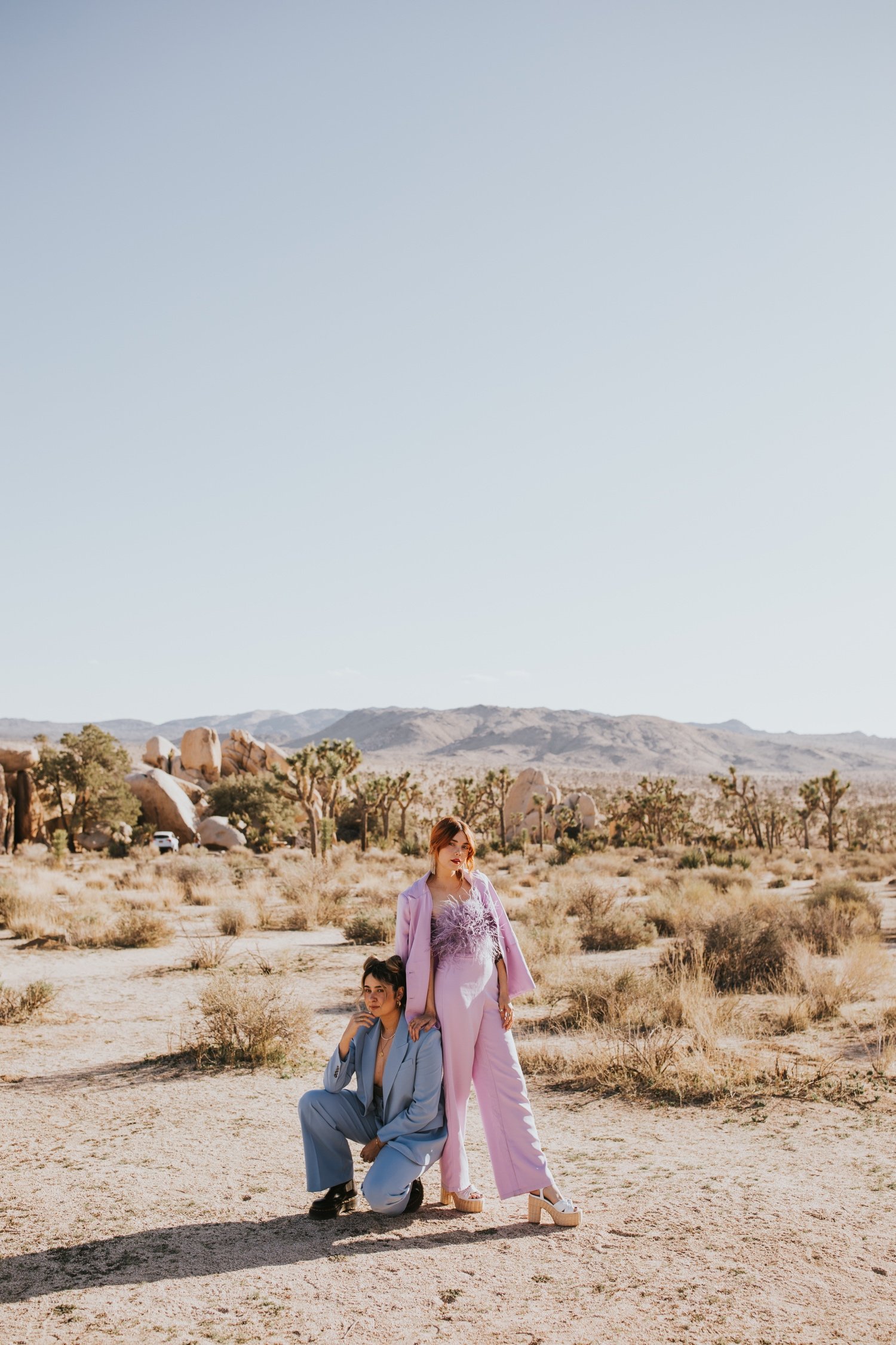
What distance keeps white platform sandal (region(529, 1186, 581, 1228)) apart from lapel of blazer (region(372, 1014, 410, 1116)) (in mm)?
867

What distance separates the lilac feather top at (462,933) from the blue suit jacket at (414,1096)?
398 millimetres

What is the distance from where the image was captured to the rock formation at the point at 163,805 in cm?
3931

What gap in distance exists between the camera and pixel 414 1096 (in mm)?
4758

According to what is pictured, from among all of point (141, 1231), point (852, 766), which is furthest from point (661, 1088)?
point (852, 766)

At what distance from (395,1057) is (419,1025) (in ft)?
0.72

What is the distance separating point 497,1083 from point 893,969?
30.5 feet

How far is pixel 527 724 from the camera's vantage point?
199750 mm

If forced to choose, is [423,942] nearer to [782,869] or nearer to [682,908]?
[682,908]

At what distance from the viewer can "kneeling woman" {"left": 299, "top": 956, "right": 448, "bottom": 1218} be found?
472 centimetres

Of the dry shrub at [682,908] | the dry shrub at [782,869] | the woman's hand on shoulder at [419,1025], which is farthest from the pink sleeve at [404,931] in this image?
the dry shrub at [782,869]

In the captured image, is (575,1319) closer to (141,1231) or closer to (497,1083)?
(497,1083)

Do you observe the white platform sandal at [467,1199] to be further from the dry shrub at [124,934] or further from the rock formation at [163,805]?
the rock formation at [163,805]

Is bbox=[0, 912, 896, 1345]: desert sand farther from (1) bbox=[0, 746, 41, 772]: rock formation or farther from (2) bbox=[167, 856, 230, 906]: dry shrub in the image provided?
(1) bbox=[0, 746, 41, 772]: rock formation

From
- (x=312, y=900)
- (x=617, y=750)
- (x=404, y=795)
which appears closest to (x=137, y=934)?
(x=312, y=900)
